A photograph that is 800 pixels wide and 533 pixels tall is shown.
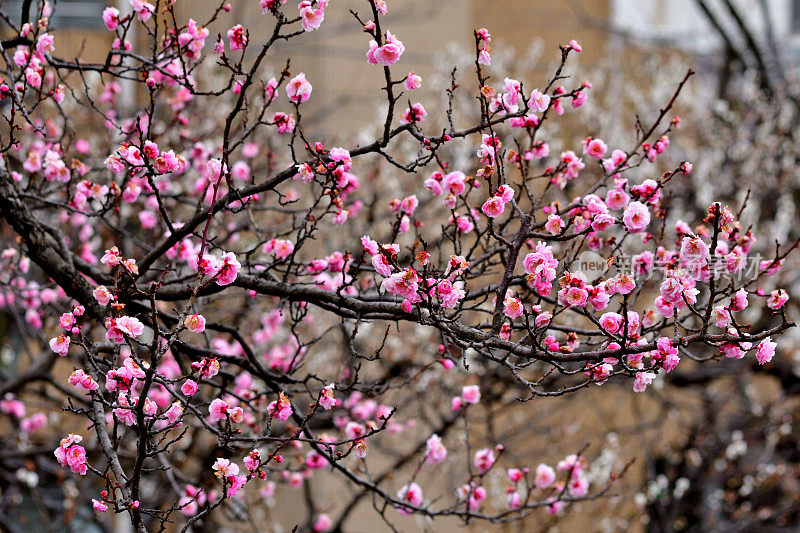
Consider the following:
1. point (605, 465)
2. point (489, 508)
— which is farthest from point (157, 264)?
point (489, 508)

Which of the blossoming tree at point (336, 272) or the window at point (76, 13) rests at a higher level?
the window at point (76, 13)

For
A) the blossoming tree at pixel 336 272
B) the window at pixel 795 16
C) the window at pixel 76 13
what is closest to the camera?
the blossoming tree at pixel 336 272

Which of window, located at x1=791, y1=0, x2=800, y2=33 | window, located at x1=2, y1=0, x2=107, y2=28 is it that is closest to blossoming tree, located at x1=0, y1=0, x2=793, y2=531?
window, located at x1=2, y1=0, x2=107, y2=28

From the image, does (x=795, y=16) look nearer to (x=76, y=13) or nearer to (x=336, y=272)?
(x=76, y=13)

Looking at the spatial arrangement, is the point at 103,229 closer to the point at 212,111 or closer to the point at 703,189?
the point at 212,111

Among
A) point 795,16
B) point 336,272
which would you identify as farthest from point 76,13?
point 795,16

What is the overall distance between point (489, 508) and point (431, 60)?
5.34 metres

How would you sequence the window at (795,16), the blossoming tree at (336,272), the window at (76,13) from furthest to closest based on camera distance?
the window at (795,16), the window at (76,13), the blossoming tree at (336,272)

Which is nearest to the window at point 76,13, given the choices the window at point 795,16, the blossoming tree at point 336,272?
the blossoming tree at point 336,272

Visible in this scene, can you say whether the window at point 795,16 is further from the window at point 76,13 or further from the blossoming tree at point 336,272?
the window at point 76,13

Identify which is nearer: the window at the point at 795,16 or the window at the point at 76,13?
the window at the point at 76,13

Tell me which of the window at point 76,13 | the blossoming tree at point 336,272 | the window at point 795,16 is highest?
the window at point 795,16

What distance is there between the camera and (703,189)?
8594 mm

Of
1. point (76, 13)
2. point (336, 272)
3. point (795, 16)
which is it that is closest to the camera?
point (336, 272)
